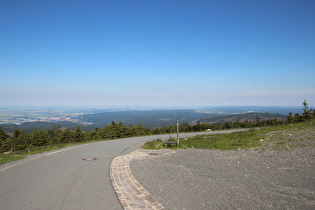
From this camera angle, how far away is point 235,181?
21.5 feet

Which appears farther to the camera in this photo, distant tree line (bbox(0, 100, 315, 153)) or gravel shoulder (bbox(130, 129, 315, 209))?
distant tree line (bbox(0, 100, 315, 153))

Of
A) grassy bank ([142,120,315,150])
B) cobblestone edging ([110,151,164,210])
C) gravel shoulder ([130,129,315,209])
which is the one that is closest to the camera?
gravel shoulder ([130,129,315,209])

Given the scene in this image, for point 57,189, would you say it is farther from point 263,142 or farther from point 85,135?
point 85,135

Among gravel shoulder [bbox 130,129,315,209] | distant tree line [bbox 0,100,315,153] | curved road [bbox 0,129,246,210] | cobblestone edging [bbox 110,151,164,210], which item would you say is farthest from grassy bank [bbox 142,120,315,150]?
distant tree line [bbox 0,100,315,153]

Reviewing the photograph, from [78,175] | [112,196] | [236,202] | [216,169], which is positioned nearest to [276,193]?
[236,202]

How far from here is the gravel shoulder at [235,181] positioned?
494 centimetres

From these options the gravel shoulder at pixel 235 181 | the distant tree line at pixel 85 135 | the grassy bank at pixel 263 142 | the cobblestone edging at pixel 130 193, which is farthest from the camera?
the distant tree line at pixel 85 135

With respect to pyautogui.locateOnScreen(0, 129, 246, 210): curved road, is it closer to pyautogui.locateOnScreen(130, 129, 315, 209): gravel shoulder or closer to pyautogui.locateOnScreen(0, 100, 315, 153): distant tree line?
pyautogui.locateOnScreen(130, 129, 315, 209): gravel shoulder

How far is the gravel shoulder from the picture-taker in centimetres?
494

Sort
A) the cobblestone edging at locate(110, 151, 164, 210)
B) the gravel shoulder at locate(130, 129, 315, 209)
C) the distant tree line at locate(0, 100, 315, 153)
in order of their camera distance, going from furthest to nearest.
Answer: the distant tree line at locate(0, 100, 315, 153) < the cobblestone edging at locate(110, 151, 164, 210) < the gravel shoulder at locate(130, 129, 315, 209)

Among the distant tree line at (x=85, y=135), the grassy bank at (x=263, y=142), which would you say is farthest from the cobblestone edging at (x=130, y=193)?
the distant tree line at (x=85, y=135)

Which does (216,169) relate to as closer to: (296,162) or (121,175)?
(296,162)

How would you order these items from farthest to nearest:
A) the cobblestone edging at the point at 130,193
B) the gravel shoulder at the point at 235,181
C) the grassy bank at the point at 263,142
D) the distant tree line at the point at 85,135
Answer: the distant tree line at the point at 85,135 → the grassy bank at the point at 263,142 → the cobblestone edging at the point at 130,193 → the gravel shoulder at the point at 235,181

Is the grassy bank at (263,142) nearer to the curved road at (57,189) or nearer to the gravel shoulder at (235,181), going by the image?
the gravel shoulder at (235,181)
